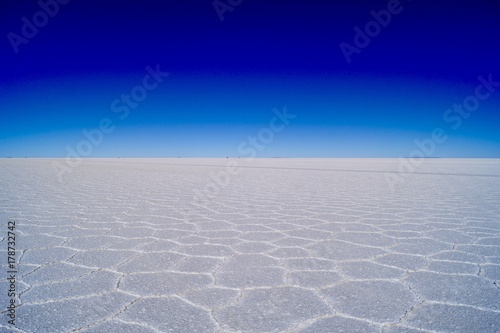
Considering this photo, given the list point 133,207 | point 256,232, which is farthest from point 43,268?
point 133,207

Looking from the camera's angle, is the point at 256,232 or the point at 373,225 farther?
the point at 373,225

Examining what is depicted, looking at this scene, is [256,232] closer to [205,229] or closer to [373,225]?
[205,229]

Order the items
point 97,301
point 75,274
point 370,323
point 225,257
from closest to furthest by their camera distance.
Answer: point 370,323 → point 97,301 → point 75,274 → point 225,257

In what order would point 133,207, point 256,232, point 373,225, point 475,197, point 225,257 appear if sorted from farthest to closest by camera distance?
point 475,197, point 133,207, point 373,225, point 256,232, point 225,257

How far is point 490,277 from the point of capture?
155 cm

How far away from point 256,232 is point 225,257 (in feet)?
2.14

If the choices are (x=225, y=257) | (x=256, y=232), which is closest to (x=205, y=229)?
(x=256, y=232)

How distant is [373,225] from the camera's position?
2.70 m

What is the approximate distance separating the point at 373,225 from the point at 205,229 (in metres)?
1.53

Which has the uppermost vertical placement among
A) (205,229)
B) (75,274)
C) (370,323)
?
(205,229)

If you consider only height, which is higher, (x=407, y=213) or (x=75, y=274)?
(x=407, y=213)

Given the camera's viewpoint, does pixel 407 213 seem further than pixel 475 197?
No

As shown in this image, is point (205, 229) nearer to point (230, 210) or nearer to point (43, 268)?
point (230, 210)

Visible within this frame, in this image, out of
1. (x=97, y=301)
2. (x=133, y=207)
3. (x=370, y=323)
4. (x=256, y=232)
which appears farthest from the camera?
(x=133, y=207)
